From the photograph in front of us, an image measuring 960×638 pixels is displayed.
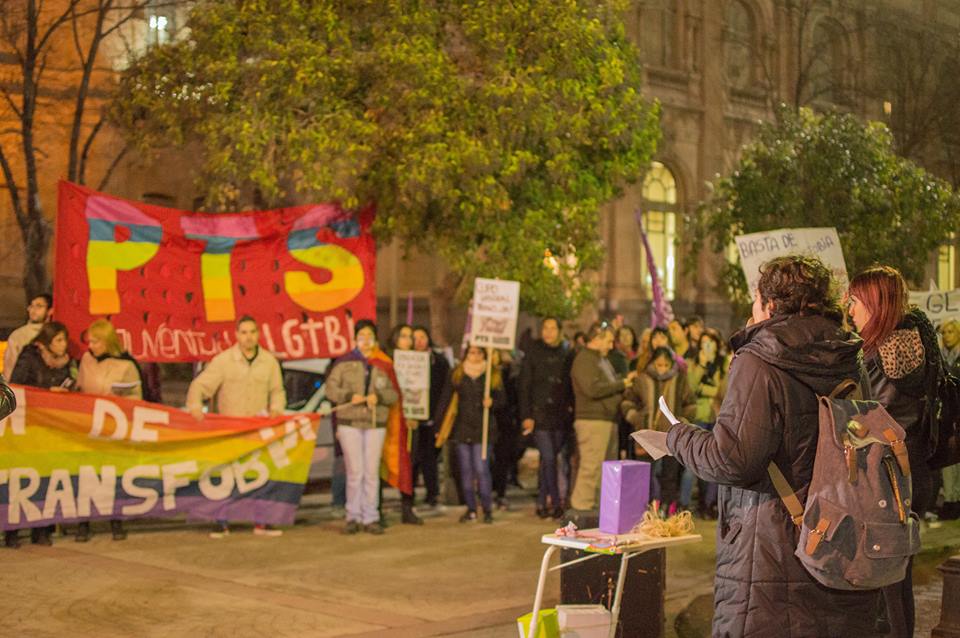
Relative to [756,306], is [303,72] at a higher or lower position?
higher

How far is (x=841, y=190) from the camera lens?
22.6m

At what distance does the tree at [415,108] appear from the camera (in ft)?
46.8

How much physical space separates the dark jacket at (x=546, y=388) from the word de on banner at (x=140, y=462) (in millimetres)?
2352

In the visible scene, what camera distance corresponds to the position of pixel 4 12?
1723 centimetres

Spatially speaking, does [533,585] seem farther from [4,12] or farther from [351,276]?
[4,12]

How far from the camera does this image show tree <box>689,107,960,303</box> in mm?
22641

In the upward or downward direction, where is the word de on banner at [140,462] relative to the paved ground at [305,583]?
upward

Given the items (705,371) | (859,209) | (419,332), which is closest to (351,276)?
(419,332)

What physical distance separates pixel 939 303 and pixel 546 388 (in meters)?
5.32

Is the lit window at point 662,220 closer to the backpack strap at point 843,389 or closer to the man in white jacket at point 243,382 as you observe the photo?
the man in white jacket at point 243,382

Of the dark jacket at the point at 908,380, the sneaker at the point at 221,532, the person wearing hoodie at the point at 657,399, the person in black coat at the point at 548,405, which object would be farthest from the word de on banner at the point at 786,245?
the dark jacket at the point at 908,380

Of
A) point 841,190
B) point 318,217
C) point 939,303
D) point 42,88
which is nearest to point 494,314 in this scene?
point 318,217

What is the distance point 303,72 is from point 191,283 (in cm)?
244

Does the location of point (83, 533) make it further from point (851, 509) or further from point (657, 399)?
point (851, 509)
